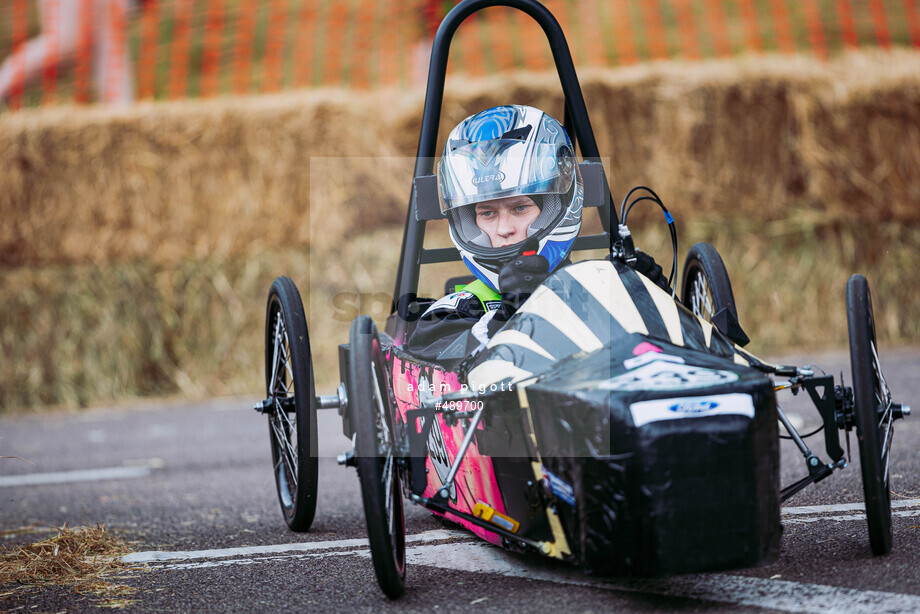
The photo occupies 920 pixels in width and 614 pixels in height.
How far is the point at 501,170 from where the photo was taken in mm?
3967

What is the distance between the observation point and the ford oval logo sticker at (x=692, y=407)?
8.57 ft

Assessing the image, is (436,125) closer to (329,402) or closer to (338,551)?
(329,402)

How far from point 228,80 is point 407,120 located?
17.1 feet

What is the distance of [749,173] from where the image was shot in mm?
9484

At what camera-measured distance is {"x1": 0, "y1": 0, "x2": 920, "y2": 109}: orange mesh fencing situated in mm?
13352

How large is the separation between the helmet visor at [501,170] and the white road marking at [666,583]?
126 centimetres

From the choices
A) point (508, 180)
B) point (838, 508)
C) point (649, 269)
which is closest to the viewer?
point (649, 269)

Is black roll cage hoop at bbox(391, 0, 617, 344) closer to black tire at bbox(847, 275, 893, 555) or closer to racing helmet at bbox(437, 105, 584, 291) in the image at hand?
racing helmet at bbox(437, 105, 584, 291)

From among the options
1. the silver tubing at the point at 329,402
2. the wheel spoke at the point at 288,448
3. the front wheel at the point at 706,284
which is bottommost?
the wheel spoke at the point at 288,448

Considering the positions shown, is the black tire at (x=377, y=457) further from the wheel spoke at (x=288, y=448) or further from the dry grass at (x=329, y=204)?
the dry grass at (x=329, y=204)

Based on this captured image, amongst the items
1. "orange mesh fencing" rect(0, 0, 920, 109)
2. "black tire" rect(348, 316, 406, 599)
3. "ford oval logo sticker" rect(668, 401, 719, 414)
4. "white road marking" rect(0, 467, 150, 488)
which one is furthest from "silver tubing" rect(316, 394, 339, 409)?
"orange mesh fencing" rect(0, 0, 920, 109)

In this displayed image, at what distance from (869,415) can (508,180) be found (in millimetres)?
1571

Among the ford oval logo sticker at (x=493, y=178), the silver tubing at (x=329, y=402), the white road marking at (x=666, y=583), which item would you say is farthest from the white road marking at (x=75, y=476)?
the ford oval logo sticker at (x=493, y=178)

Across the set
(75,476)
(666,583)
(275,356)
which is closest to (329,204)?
(75,476)
